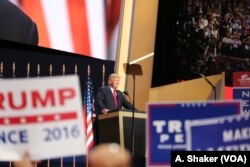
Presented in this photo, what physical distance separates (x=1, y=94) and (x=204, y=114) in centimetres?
136

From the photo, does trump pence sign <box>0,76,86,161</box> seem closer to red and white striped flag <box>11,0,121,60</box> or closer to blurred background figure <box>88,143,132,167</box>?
blurred background figure <box>88,143,132,167</box>

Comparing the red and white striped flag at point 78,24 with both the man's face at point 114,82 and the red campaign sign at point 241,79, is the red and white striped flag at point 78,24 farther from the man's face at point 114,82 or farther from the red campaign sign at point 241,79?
the red campaign sign at point 241,79

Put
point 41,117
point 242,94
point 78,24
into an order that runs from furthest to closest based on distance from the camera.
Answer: point 78,24 → point 242,94 → point 41,117

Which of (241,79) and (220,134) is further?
(241,79)

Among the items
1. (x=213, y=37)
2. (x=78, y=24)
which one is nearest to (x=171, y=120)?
(x=78, y=24)

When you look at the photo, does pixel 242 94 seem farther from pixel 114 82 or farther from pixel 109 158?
pixel 109 158

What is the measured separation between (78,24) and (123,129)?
3.60m

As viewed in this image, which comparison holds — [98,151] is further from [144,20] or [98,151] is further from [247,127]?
[144,20]

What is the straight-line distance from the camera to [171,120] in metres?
3.39

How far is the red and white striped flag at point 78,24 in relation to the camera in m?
8.81

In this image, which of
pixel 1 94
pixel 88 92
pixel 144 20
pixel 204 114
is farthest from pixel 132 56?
pixel 1 94

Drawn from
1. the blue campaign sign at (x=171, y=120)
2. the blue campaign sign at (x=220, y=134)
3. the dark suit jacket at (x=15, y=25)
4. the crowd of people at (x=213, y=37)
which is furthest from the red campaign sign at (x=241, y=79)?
the blue campaign sign at (x=220, y=134)

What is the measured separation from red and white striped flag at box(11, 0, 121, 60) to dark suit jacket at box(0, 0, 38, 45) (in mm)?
85

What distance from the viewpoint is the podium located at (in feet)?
20.8
